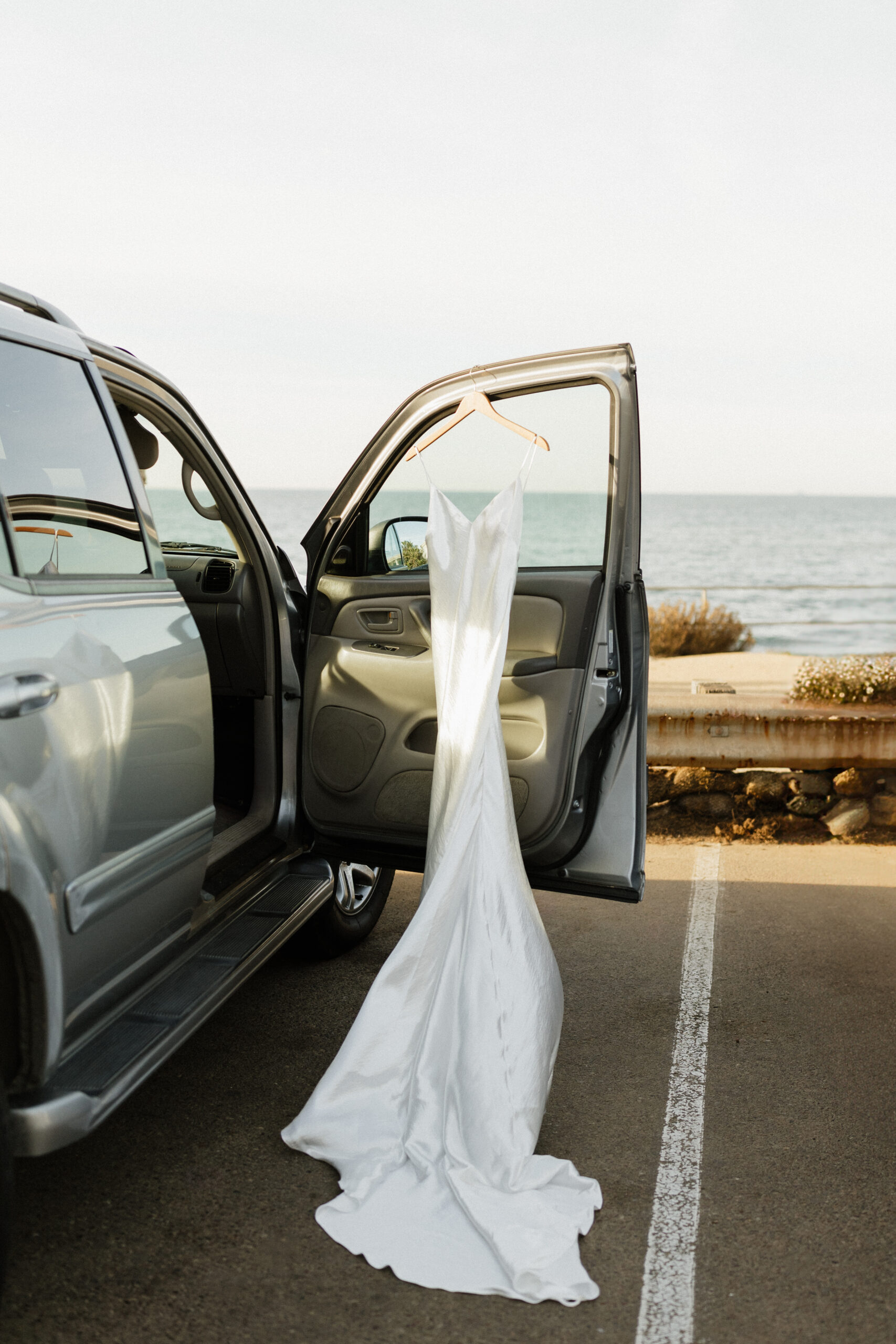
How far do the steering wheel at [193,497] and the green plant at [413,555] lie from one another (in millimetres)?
651

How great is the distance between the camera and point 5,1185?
1.75 metres

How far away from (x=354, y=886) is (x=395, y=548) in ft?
4.60

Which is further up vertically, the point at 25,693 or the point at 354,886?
the point at 25,693

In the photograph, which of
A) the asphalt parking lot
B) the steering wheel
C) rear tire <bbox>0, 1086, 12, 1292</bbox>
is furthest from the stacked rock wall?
rear tire <bbox>0, 1086, 12, 1292</bbox>

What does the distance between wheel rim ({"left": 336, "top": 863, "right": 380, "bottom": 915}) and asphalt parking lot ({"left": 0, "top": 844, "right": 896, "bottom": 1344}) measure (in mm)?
231

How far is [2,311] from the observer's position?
2201 millimetres

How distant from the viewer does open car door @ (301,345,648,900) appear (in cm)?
307

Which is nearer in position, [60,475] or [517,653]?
[60,475]

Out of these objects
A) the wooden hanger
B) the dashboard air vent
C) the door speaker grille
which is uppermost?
the wooden hanger

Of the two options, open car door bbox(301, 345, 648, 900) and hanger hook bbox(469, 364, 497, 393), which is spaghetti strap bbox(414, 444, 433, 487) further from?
hanger hook bbox(469, 364, 497, 393)

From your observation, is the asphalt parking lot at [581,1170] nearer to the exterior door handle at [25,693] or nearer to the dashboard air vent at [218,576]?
the exterior door handle at [25,693]

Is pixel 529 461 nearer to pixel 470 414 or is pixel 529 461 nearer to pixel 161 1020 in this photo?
pixel 470 414

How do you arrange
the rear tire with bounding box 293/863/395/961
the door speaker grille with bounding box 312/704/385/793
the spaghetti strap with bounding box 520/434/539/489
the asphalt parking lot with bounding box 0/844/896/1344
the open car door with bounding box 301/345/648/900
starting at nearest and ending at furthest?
the asphalt parking lot with bounding box 0/844/896/1344 → the spaghetti strap with bounding box 520/434/539/489 → the open car door with bounding box 301/345/648/900 → the door speaker grille with bounding box 312/704/385/793 → the rear tire with bounding box 293/863/395/961

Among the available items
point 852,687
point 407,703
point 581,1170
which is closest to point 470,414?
point 407,703
